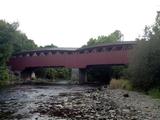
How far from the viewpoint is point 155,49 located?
92.3ft

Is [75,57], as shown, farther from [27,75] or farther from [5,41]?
[27,75]

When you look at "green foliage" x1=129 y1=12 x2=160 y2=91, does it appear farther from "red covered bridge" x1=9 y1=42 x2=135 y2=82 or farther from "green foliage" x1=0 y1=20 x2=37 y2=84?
"green foliage" x1=0 y1=20 x2=37 y2=84

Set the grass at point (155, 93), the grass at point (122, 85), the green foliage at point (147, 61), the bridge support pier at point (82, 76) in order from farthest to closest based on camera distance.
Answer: the bridge support pier at point (82, 76) < the grass at point (122, 85) < the green foliage at point (147, 61) < the grass at point (155, 93)

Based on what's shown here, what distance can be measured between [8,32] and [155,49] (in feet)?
99.2

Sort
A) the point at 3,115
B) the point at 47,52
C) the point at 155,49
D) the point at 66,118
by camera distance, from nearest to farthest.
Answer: the point at 66,118
the point at 3,115
the point at 155,49
the point at 47,52

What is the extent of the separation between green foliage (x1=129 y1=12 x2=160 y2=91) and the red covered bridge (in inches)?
611

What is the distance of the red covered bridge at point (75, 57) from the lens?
4800cm

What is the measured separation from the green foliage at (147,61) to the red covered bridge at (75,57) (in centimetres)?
1553

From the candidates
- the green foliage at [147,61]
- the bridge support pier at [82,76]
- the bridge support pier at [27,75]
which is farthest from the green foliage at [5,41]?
the green foliage at [147,61]

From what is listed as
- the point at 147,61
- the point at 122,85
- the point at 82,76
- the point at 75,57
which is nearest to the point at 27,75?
the point at 82,76

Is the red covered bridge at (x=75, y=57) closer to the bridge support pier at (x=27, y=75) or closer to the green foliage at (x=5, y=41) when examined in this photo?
the bridge support pier at (x=27, y=75)

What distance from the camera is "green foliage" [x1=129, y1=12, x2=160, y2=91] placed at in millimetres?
28047

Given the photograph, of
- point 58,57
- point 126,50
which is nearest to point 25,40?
point 58,57

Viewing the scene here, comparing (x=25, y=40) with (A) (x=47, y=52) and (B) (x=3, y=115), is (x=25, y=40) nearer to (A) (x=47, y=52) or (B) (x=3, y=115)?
(A) (x=47, y=52)
